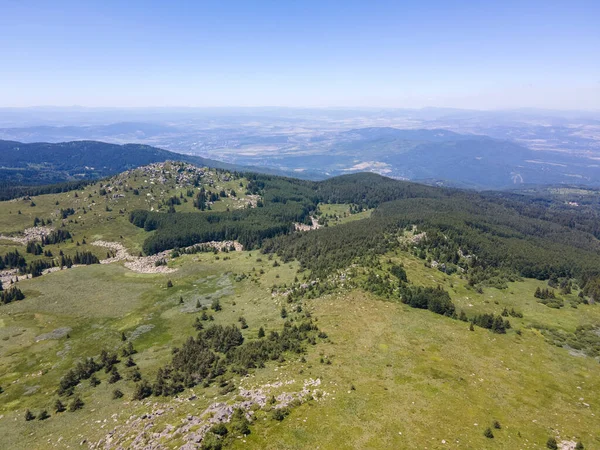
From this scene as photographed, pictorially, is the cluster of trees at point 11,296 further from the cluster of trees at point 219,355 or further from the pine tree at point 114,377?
the cluster of trees at point 219,355

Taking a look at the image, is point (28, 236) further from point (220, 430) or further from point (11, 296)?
point (220, 430)

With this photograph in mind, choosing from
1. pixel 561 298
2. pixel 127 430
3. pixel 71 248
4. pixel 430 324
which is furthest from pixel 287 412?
pixel 71 248

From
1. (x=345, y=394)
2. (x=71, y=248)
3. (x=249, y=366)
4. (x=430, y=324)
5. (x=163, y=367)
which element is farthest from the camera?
(x=71, y=248)

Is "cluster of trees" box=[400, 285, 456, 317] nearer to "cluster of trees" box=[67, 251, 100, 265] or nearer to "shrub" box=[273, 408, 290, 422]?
"shrub" box=[273, 408, 290, 422]

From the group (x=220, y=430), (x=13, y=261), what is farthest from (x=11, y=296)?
(x=220, y=430)

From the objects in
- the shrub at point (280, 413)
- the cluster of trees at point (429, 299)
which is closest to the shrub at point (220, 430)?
the shrub at point (280, 413)

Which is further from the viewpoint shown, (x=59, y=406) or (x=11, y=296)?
(x=11, y=296)

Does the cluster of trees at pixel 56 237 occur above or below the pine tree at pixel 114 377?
below

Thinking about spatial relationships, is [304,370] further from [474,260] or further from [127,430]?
[474,260]

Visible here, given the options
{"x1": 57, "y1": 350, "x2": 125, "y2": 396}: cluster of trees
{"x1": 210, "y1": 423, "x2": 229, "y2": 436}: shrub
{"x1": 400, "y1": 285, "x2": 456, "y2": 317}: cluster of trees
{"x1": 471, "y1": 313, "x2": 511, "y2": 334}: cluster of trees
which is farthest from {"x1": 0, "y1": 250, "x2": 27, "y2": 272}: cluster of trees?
{"x1": 471, "y1": 313, "x2": 511, "y2": 334}: cluster of trees

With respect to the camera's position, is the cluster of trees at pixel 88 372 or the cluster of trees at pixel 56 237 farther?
the cluster of trees at pixel 56 237

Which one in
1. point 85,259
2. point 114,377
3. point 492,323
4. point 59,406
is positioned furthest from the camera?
point 85,259
